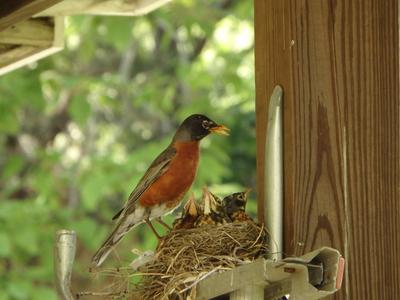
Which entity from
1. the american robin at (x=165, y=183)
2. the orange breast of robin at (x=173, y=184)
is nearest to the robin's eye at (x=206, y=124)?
the american robin at (x=165, y=183)

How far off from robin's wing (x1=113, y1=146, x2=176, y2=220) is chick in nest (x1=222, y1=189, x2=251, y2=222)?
699mm

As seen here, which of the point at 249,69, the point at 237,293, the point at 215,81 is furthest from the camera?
the point at 249,69

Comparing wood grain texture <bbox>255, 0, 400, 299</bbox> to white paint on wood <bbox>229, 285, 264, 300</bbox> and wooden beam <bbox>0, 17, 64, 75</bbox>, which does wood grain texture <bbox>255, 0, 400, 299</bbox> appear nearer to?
white paint on wood <bbox>229, 285, 264, 300</bbox>

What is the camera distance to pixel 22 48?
391cm

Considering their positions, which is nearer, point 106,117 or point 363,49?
point 363,49

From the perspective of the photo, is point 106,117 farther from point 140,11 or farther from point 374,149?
point 374,149

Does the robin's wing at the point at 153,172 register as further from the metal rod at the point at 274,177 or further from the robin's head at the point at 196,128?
the metal rod at the point at 274,177

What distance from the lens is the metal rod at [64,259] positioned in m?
2.72

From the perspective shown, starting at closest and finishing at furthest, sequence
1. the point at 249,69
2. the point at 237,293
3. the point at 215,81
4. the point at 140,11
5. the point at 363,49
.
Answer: the point at 237,293
the point at 363,49
the point at 140,11
the point at 215,81
the point at 249,69

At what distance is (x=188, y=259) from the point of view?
2857 mm

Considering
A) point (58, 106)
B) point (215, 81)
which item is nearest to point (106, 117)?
point (58, 106)

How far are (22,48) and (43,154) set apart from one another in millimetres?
5478

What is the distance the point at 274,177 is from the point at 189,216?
712 millimetres

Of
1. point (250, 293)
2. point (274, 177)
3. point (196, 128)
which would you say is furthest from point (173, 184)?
point (250, 293)
